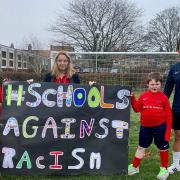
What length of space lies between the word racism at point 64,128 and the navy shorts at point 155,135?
266 millimetres

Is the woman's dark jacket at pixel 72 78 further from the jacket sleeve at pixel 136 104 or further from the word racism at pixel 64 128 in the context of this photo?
the jacket sleeve at pixel 136 104

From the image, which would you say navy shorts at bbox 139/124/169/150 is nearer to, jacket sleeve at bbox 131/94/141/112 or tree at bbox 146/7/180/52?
jacket sleeve at bbox 131/94/141/112

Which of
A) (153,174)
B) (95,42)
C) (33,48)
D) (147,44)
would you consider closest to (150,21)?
(147,44)

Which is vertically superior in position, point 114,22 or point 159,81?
point 114,22

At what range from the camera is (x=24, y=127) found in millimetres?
5543

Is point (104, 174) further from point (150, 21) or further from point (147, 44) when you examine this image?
point (150, 21)

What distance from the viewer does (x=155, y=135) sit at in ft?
18.6

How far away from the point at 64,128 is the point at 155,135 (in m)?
1.30

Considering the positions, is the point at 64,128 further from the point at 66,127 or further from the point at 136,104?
the point at 136,104

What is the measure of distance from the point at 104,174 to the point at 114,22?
155 feet

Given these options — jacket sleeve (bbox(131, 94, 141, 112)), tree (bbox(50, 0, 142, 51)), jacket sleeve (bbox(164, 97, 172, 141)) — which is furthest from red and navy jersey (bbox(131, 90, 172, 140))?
tree (bbox(50, 0, 142, 51))

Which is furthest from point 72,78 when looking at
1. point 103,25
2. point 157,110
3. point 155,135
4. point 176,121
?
point 103,25

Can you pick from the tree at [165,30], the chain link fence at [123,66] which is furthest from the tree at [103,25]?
the chain link fence at [123,66]

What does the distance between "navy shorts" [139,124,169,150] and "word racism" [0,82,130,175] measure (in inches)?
10.5
